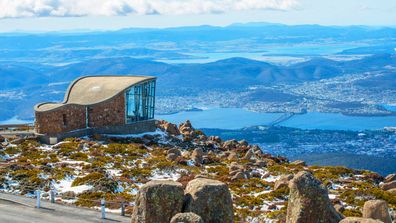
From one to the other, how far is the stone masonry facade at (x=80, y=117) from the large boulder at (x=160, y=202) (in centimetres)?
3513

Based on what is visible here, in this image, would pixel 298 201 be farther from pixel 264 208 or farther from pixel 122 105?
pixel 122 105

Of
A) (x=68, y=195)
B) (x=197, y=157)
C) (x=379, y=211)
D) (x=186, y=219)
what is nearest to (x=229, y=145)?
(x=197, y=157)

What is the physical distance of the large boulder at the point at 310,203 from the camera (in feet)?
67.1

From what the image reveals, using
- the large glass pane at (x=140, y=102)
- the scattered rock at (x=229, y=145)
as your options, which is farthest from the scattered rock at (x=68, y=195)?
the scattered rock at (x=229, y=145)

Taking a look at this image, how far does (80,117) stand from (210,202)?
37.9 m

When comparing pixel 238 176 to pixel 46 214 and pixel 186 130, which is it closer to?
pixel 46 214

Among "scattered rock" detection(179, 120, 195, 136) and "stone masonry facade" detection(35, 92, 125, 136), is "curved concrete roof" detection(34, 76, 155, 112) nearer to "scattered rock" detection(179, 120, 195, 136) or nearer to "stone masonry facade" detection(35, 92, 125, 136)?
"stone masonry facade" detection(35, 92, 125, 136)

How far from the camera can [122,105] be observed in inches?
2313

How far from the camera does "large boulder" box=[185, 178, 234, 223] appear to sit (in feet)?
66.3

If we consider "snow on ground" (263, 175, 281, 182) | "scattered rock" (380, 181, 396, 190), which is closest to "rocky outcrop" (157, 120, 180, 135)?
"snow on ground" (263, 175, 281, 182)

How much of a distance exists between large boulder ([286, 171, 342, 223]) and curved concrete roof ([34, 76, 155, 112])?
3796cm

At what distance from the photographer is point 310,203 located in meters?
20.5

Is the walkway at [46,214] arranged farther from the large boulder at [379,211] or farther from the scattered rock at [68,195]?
the large boulder at [379,211]

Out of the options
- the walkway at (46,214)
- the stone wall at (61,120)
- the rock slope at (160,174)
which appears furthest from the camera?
the stone wall at (61,120)
